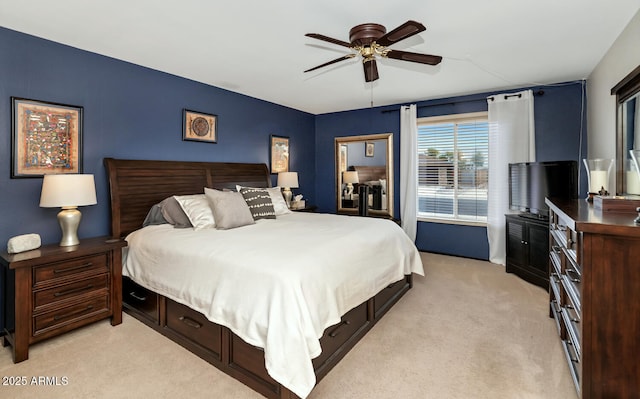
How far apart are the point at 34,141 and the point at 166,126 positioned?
1.25 m

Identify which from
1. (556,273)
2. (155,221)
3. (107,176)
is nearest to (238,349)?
(155,221)

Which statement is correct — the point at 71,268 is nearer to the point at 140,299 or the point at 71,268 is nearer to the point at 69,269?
the point at 69,269

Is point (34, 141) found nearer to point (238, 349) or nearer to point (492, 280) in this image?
point (238, 349)

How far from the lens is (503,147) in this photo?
4.41 meters

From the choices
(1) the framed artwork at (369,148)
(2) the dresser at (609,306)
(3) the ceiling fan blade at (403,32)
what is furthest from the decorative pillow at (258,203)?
(2) the dresser at (609,306)

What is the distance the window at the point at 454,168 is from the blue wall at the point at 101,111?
3065mm

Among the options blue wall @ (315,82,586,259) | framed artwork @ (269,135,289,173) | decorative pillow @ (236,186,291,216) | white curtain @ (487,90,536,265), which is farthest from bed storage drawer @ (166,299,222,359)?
white curtain @ (487,90,536,265)

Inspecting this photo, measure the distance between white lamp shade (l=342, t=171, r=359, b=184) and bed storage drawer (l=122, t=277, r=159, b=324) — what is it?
4006mm

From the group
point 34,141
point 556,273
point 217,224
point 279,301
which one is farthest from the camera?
point 217,224

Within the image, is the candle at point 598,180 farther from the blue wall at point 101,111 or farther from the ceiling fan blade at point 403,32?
the blue wall at point 101,111

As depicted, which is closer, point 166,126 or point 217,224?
point 217,224

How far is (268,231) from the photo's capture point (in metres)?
2.88

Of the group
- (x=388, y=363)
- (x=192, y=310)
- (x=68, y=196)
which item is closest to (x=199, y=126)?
(x=68, y=196)

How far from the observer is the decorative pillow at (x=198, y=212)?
3.08 m
